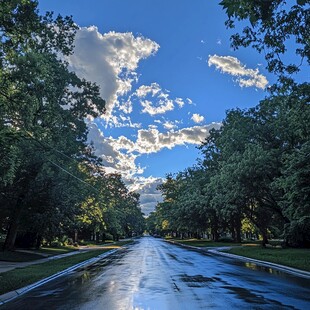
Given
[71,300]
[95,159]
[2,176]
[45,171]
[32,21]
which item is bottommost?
[71,300]

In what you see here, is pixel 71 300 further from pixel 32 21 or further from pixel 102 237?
pixel 102 237

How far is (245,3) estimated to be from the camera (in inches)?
270

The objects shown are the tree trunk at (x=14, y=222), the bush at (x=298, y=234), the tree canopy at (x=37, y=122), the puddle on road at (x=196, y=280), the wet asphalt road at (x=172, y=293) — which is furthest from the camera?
the tree trunk at (x=14, y=222)

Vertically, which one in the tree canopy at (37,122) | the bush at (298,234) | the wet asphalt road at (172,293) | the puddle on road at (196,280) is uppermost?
the tree canopy at (37,122)

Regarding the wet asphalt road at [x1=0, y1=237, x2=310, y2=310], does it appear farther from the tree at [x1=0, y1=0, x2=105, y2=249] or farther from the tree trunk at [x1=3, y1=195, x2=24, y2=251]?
the tree trunk at [x1=3, y1=195, x2=24, y2=251]

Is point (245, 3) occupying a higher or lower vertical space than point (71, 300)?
higher

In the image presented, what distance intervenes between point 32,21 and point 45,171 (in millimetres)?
12318

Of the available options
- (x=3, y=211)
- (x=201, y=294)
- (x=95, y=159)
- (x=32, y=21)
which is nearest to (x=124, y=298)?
(x=201, y=294)

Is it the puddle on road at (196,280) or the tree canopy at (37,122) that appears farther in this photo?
the tree canopy at (37,122)

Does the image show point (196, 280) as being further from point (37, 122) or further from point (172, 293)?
point (37, 122)

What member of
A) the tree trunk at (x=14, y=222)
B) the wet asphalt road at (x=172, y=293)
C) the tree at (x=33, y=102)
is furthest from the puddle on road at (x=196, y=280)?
the tree trunk at (x=14, y=222)

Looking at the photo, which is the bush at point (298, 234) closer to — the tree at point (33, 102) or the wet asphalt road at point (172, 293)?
the wet asphalt road at point (172, 293)

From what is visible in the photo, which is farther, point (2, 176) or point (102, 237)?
point (102, 237)

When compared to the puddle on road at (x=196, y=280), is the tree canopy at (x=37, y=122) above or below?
above
